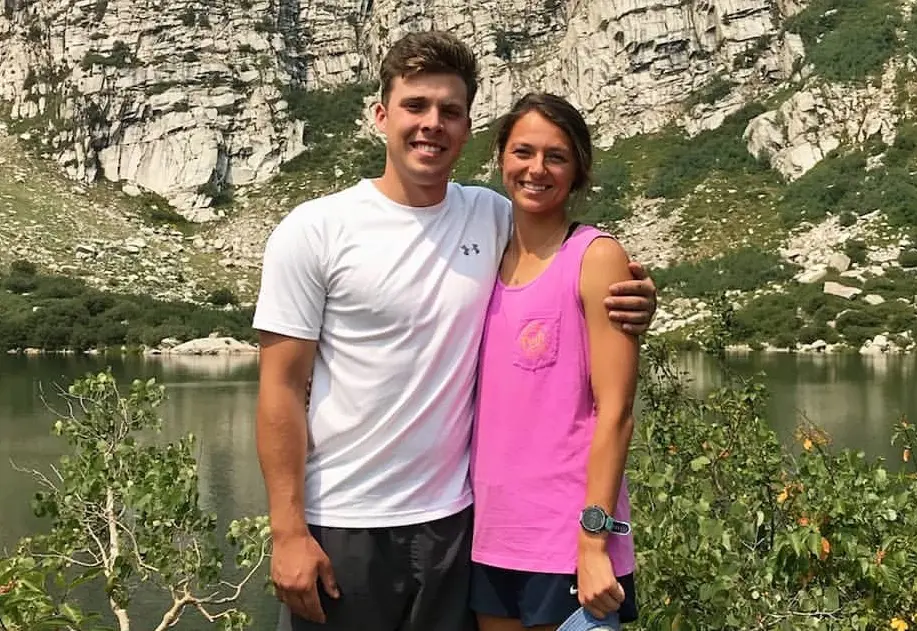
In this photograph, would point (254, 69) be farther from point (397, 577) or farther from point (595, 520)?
point (595, 520)

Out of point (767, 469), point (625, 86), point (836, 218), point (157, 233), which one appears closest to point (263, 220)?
point (157, 233)

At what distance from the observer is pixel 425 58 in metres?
3.19

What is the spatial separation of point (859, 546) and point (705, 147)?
85634 mm

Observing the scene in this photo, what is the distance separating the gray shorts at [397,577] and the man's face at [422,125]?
3.89ft

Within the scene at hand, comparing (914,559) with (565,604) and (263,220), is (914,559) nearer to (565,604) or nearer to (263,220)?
(565,604)

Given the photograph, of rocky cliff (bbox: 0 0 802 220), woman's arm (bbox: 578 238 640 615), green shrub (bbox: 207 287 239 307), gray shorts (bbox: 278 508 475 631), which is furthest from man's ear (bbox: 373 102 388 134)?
rocky cliff (bbox: 0 0 802 220)

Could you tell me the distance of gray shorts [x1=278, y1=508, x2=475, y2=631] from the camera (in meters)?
3.16

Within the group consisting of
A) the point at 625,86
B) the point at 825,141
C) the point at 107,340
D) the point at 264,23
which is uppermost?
the point at 264,23

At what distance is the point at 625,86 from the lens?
93312mm

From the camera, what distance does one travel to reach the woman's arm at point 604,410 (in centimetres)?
295

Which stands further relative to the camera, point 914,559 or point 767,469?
point 767,469

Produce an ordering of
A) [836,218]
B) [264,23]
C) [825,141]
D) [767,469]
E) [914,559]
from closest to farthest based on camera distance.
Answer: [914,559] < [767,469] < [836,218] < [825,141] < [264,23]

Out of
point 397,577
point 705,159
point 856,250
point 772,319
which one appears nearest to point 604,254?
point 397,577

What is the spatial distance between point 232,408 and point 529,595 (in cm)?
3449
